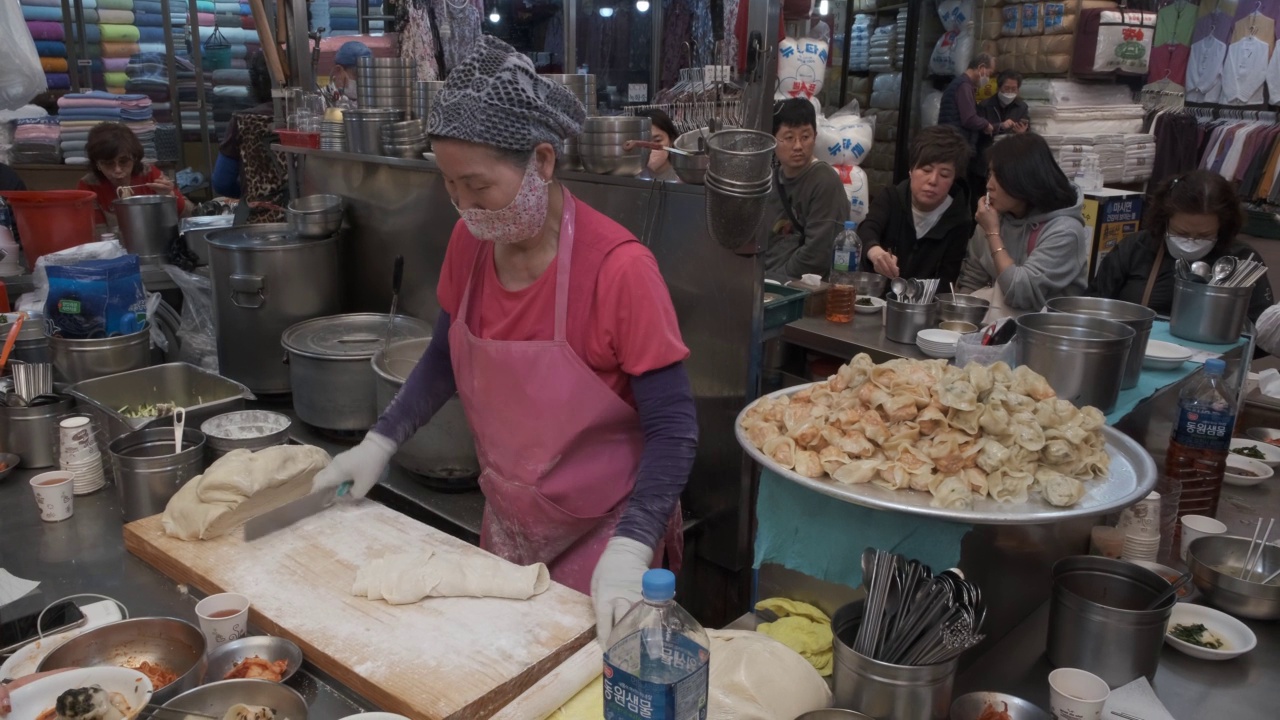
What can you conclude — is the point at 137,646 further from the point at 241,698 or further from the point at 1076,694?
the point at 1076,694

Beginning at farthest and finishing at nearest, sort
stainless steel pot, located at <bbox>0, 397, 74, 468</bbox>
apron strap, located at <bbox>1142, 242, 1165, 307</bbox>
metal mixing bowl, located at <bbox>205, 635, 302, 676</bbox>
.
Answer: apron strap, located at <bbox>1142, 242, 1165, 307</bbox> < stainless steel pot, located at <bbox>0, 397, 74, 468</bbox> < metal mixing bowl, located at <bbox>205, 635, 302, 676</bbox>

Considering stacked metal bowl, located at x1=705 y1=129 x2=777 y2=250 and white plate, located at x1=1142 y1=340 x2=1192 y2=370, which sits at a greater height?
stacked metal bowl, located at x1=705 y1=129 x2=777 y2=250

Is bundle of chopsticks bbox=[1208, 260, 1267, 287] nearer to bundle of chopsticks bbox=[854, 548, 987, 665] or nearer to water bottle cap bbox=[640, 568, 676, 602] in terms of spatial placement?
bundle of chopsticks bbox=[854, 548, 987, 665]

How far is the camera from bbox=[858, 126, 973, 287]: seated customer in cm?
468

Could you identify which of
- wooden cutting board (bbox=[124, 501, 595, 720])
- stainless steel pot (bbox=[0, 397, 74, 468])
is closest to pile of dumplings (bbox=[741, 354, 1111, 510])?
wooden cutting board (bbox=[124, 501, 595, 720])

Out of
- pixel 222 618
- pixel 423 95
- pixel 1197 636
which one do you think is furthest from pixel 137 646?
pixel 423 95

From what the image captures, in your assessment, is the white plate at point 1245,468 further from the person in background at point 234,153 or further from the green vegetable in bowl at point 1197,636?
the person in background at point 234,153

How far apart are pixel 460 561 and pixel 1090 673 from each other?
119 cm

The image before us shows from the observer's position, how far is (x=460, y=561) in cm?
183

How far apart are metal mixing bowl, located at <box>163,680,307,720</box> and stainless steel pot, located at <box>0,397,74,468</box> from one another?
149 cm

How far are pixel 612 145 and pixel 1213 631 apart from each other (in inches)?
78.2

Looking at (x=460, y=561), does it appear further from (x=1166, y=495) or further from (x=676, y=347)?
(x=1166, y=495)

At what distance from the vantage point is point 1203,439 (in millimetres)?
2268

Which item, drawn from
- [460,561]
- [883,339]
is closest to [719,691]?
[460,561]
